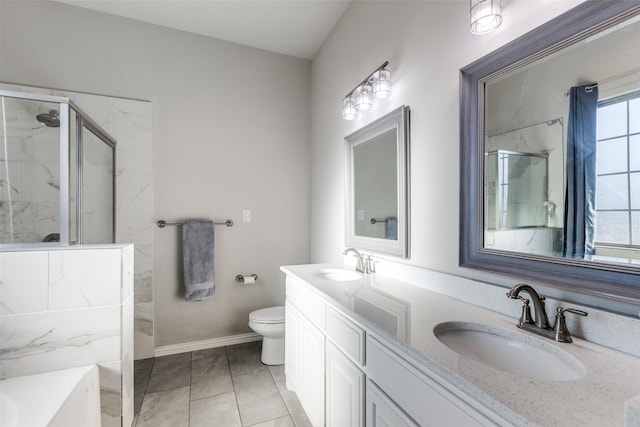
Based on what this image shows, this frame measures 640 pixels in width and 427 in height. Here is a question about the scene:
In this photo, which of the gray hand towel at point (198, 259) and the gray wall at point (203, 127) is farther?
the gray hand towel at point (198, 259)

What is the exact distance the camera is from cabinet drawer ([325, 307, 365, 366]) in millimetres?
1086

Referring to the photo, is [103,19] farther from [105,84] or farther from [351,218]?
[351,218]

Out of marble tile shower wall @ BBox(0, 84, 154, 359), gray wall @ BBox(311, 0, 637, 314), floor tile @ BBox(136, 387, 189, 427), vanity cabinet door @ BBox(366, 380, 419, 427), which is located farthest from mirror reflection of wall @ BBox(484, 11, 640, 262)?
marble tile shower wall @ BBox(0, 84, 154, 359)

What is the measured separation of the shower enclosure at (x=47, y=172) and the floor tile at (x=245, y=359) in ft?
4.39

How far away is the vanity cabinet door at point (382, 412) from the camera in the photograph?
0.85 metres

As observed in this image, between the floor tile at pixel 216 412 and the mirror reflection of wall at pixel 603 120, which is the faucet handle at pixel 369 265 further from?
the floor tile at pixel 216 412

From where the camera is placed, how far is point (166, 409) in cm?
177

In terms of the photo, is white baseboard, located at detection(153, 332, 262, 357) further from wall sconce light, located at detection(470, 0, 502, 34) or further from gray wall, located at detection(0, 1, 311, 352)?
wall sconce light, located at detection(470, 0, 502, 34)

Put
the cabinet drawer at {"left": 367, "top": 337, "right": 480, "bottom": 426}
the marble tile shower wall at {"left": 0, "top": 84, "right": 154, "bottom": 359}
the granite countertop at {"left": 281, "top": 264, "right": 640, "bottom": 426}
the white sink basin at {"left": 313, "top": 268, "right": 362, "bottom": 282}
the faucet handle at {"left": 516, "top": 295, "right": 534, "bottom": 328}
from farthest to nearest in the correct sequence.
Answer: the marble tile shower wall at {"left": 0, "top": 84, "right": 154, "bottom": 359} → the white sink basin at {"left": 313, "top": 268, "right": 362, "bottom": 282} → the faucet handle at {"left": 516, "top": 295, "right": 534, "bottom": 328} → the cabinet drawer at {"left": 367, "top": 337, "right": 480, "bottom": 426} → the granite countertop at {"left": 281, "top": 264, "right": 640, "bottom": 426}

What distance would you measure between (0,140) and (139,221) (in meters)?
0.92

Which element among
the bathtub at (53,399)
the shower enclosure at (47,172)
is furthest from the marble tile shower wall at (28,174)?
the bathtub at (53,399)

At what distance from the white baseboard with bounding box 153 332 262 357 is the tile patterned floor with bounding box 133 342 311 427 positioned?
51mm

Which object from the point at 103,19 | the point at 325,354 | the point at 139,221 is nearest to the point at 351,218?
the point at 325,354

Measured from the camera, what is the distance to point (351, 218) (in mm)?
2115
